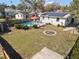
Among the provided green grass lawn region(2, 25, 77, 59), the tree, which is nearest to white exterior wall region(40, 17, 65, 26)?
green grass lawn region(2, 25, 77, 59)

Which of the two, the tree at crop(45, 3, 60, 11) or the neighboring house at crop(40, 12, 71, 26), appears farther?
the tree at crop(45, 3, 60, 11)

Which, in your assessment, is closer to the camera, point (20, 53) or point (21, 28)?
point (20, 53)

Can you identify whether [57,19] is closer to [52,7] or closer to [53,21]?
[53,21]

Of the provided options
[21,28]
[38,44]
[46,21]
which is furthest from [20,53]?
[46,21]

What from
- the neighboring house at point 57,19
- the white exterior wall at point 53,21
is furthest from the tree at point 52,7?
the neighboring house at point 57,19

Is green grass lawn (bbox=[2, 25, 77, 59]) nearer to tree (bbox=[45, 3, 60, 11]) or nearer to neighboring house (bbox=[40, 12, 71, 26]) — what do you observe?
neighboring house (bbox=[40, 12, 71, 26])

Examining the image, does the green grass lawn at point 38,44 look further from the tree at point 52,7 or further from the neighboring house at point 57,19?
the tree at point 52,7

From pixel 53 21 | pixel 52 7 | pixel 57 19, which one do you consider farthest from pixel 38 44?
pixel 52 7

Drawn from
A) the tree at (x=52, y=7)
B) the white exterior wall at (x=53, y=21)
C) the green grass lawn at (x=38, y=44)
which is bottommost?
the green grass lawn at (x=38, y=44)

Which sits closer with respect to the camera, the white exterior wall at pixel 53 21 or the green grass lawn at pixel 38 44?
the green grass lawn at pixel 38 44

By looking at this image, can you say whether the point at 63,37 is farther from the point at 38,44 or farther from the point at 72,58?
the point at 72,58

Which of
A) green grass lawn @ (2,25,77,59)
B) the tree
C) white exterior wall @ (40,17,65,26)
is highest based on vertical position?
the tree
